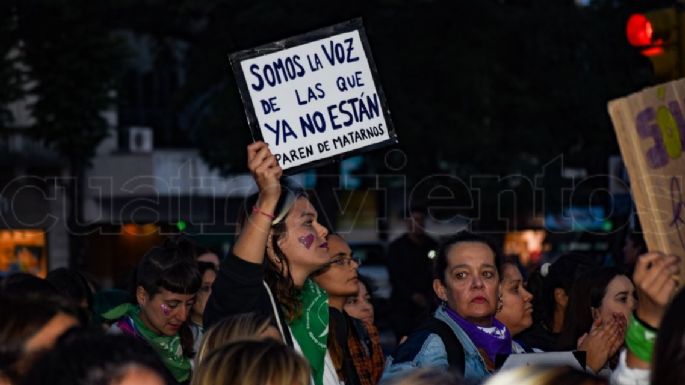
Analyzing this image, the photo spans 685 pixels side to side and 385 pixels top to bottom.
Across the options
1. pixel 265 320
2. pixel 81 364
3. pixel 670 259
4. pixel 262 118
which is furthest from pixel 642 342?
pixel 262 118

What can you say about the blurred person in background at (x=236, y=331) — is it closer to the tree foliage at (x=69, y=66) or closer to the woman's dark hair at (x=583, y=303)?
the woman's dark hair at (x=583, y=303)

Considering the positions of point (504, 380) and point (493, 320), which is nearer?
point (504, 380)

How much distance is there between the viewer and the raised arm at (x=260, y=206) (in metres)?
5.51

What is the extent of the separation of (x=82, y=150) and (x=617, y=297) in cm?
1673

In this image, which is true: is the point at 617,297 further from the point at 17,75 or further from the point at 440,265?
the point at 17,75

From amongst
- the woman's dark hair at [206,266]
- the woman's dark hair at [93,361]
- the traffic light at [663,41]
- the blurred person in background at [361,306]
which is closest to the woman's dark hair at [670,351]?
the woman's dark hair at [93,361]

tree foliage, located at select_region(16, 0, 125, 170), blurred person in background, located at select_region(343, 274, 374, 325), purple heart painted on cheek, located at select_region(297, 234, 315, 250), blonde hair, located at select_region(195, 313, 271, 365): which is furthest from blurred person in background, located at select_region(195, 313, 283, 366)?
tree foliage, located at select_region(16, 0, 125, 170)

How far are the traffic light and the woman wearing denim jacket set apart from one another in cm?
229

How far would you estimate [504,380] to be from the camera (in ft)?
11.7

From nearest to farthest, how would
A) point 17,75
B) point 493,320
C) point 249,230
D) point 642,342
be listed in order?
point 642,342, point 249,230, point 493,320, point 17,75

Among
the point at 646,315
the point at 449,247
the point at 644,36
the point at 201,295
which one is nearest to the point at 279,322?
the point at 449,247

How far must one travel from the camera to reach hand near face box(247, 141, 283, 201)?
566 centimetres

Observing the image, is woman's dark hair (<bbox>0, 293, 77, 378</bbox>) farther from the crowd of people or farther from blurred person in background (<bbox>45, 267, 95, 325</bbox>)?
blurred person in background (<bbox>45, 267, 95, 325</bbox>)

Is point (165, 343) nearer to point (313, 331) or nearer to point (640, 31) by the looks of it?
point (313, 331)
